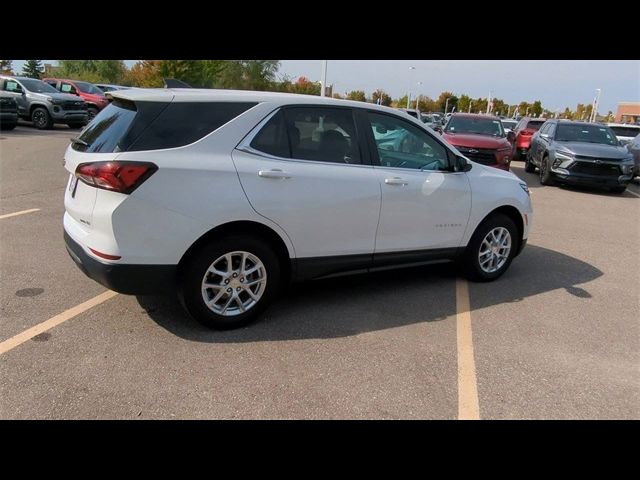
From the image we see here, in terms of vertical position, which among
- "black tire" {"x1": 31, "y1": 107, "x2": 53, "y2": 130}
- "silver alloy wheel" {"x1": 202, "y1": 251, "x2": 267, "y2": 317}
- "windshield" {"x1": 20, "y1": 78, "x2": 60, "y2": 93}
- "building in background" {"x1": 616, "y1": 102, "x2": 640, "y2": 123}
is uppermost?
"building in background" {"x1": 616, "y1": 102, "x2": 640, "y2": 123}

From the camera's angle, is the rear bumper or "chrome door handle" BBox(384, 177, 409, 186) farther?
"chrome door handle" BBox(384, 177, 409, 186)

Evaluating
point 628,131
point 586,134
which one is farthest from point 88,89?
point 628,131

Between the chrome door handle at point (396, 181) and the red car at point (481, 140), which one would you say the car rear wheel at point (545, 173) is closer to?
the red car at point (481, 140)

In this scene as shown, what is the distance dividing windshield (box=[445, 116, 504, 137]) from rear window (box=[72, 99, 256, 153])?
9.19 metres

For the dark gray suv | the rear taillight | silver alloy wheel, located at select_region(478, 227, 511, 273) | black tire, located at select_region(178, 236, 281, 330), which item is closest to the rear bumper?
black tire, located at select_region(178, 236, 281, 330)

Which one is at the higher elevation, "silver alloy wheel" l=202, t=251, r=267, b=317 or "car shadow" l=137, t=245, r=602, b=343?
"silver alloy wheel" l=202, t=251, r=267, b=317

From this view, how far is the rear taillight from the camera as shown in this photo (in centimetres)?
311

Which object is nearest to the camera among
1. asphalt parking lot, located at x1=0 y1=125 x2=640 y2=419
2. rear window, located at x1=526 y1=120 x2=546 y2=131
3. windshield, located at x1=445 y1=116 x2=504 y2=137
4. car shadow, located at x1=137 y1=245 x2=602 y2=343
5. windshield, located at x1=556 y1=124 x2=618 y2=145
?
asphalt parking lot, located at x1=0 y1=125 x2=640 y2=419

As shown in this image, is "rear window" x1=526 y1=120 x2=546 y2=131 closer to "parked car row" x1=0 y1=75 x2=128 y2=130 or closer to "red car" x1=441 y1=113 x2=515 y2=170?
"red car" x1=441 y1=113 x2=515 y2=170

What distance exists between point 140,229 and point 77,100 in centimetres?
1798

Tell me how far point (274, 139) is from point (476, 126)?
9427 mm
